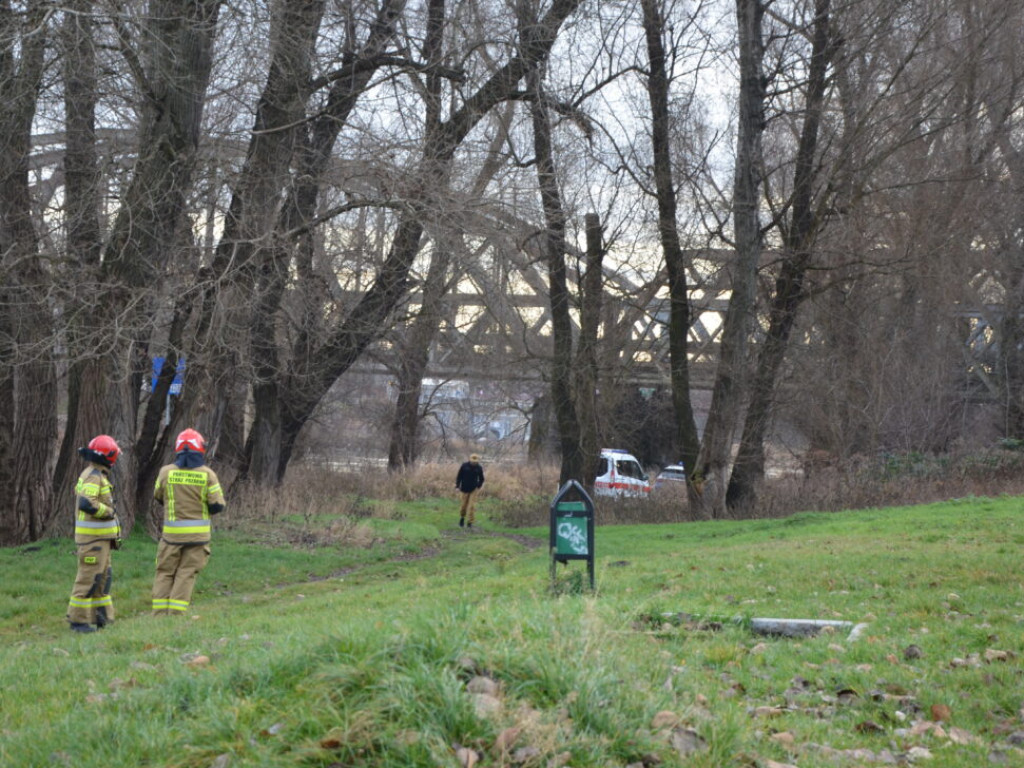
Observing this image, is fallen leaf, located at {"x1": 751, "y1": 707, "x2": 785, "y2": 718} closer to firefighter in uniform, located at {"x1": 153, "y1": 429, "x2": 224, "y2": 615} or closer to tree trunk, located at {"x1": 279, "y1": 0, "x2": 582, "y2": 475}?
firefighter in uniform, located at {"x1": 153, "y1": 429, "x2": 224, "y2": 615}

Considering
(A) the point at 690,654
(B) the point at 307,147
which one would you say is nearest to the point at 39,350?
(B) the point at 307,147

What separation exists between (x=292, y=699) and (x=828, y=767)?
2.41m

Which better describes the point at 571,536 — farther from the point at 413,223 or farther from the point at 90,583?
the point at 413,223

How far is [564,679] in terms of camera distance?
4.76 metres

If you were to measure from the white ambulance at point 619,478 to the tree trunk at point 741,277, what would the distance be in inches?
118

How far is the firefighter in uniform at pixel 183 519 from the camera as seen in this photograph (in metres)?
11.4

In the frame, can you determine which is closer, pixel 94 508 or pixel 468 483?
pixel 94 508

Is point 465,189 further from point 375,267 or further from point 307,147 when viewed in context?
point 375,267

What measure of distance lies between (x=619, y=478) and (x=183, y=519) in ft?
79.2

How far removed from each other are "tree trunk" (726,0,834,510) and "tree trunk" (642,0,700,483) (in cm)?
160

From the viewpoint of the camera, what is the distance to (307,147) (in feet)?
62.7

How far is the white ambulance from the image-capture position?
33031mm

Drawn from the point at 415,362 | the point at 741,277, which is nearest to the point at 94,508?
the point at 741,277

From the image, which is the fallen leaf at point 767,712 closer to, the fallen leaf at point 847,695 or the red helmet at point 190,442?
the fallen leaf at point 847,695
